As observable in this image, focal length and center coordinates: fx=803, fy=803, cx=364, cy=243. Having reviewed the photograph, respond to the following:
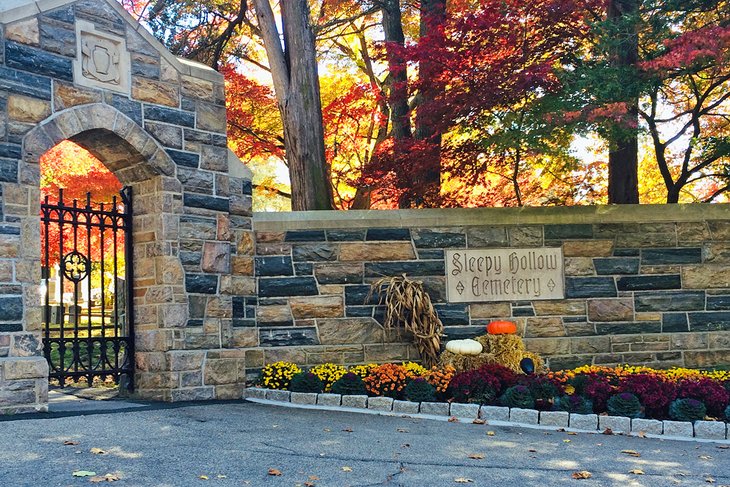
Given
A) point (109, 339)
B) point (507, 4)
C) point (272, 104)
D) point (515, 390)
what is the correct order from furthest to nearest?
point (272, 104), point (507, 4), point (109, 339), point (515, 390)

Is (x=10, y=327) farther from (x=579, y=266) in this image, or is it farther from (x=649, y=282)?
(x=649, y=282)

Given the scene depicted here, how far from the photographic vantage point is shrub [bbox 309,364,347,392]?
8.27 metres

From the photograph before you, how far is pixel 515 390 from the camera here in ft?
24.5

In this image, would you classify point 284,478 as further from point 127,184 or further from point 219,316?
point 127,184

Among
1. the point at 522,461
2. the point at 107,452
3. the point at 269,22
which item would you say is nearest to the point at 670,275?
the point at 522,461

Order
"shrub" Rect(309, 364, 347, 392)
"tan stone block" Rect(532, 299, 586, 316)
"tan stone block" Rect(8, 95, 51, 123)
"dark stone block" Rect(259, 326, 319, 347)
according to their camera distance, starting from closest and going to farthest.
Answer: "tan stone block" Rect(8, 95, 51, 123), "shrub" Rect(309, 364, 347, 392), "dark stone block" Rect(259, 326, 319, 347), "tan stone block" Rect(532, 299, 586, 316)

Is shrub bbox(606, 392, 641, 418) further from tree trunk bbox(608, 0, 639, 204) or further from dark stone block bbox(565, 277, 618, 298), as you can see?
tree trunk bbox(608, 0, 639, 204)

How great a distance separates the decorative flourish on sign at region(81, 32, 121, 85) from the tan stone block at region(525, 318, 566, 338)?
207 inches

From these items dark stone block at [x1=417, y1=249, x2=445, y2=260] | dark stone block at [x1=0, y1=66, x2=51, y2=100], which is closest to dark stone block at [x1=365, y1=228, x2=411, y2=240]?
dark stone block at [x1=417, y1=249, x2=445, y2=260]

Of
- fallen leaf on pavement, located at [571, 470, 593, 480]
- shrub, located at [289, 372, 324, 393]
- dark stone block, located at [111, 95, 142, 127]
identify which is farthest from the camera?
shrub, located at [289, 372, 324, 393]

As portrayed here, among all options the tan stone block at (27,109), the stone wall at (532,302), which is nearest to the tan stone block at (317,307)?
the stone wall at (532,302)

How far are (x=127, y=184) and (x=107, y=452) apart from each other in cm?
383

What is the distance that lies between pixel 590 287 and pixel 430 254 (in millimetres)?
1993

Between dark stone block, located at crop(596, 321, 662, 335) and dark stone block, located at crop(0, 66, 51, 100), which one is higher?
dark stone block, located at crop(0, 66, 51, 100)
